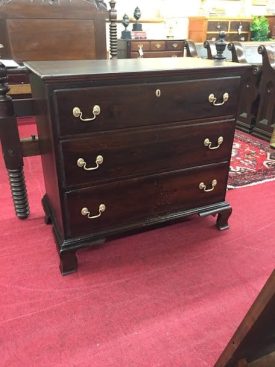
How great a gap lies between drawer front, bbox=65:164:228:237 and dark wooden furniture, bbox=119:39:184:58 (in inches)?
165

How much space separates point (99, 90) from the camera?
120 centimetres

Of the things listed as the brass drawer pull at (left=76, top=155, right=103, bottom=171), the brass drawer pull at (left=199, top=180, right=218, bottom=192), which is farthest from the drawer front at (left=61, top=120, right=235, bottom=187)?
the brass drawer pull at (left=199, top=180, right=218, bottom=192)

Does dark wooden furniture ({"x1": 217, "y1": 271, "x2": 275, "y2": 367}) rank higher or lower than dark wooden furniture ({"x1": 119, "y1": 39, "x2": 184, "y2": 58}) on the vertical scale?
lower

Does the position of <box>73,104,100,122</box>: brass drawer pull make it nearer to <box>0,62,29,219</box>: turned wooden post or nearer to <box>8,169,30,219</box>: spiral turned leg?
<box>0,62,29,219</box>: turned wooden post

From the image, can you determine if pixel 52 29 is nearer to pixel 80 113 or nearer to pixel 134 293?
pixel 80 113

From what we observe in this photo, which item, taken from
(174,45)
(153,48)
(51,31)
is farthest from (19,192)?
(174,45)

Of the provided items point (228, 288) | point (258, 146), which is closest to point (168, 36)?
point (258, 146)

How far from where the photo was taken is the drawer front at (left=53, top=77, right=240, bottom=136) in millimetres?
1187

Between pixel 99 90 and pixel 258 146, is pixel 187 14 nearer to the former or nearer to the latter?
pixel 258 146

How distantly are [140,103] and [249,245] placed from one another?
1.01m

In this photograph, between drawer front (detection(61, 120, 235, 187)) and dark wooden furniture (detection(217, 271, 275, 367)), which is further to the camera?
drawer front (detection(61, 120, 235, 187))

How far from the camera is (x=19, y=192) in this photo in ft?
6.03

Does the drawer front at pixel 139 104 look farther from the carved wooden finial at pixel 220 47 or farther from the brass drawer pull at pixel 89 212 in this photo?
the brass drawer pull at pixel 89 212

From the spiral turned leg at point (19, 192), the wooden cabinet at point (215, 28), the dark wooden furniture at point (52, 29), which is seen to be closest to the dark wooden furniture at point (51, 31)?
the dark wooden furniture at point (52, 29)
